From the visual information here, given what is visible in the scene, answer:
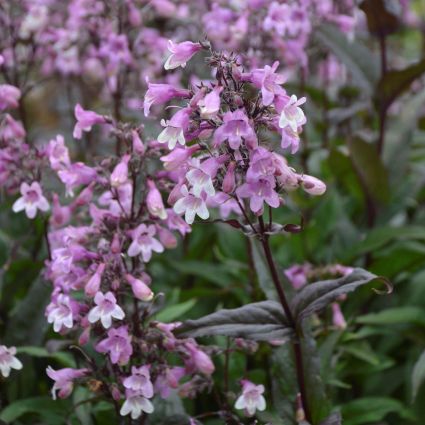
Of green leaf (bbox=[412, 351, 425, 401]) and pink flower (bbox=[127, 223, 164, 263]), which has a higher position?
pink flower (bbox=[127, 223, 164, 263])

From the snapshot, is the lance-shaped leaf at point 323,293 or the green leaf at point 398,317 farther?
the green leaf at point 398,317

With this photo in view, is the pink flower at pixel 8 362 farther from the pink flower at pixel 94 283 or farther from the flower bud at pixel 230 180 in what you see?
the flower bud at pixel 230 180

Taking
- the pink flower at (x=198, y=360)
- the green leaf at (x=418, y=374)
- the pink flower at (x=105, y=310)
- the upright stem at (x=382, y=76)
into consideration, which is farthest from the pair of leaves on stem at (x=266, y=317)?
the upright stem at (x=382, y=76)

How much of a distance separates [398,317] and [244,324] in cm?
128

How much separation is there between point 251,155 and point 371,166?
6.71ft

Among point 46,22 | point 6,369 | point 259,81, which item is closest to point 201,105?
point 259,81

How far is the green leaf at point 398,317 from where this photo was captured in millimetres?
3471

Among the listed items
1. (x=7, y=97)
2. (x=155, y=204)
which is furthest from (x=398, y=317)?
(x=7, y=97)

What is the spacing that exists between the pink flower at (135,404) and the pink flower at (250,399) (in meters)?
0.30

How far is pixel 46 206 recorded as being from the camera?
116 inches

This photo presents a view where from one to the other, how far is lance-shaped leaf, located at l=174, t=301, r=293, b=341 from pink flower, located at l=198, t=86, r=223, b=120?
681mm

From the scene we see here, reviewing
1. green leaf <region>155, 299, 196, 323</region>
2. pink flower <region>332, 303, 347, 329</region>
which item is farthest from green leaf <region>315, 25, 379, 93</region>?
green leaf <region>155, 299, 196, 323</region>

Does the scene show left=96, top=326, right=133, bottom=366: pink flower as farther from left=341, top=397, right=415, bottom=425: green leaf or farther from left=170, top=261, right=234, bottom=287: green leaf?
left=170, top=261, right=234, bottom=287: green leaf

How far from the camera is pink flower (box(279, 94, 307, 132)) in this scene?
7.07 ft
